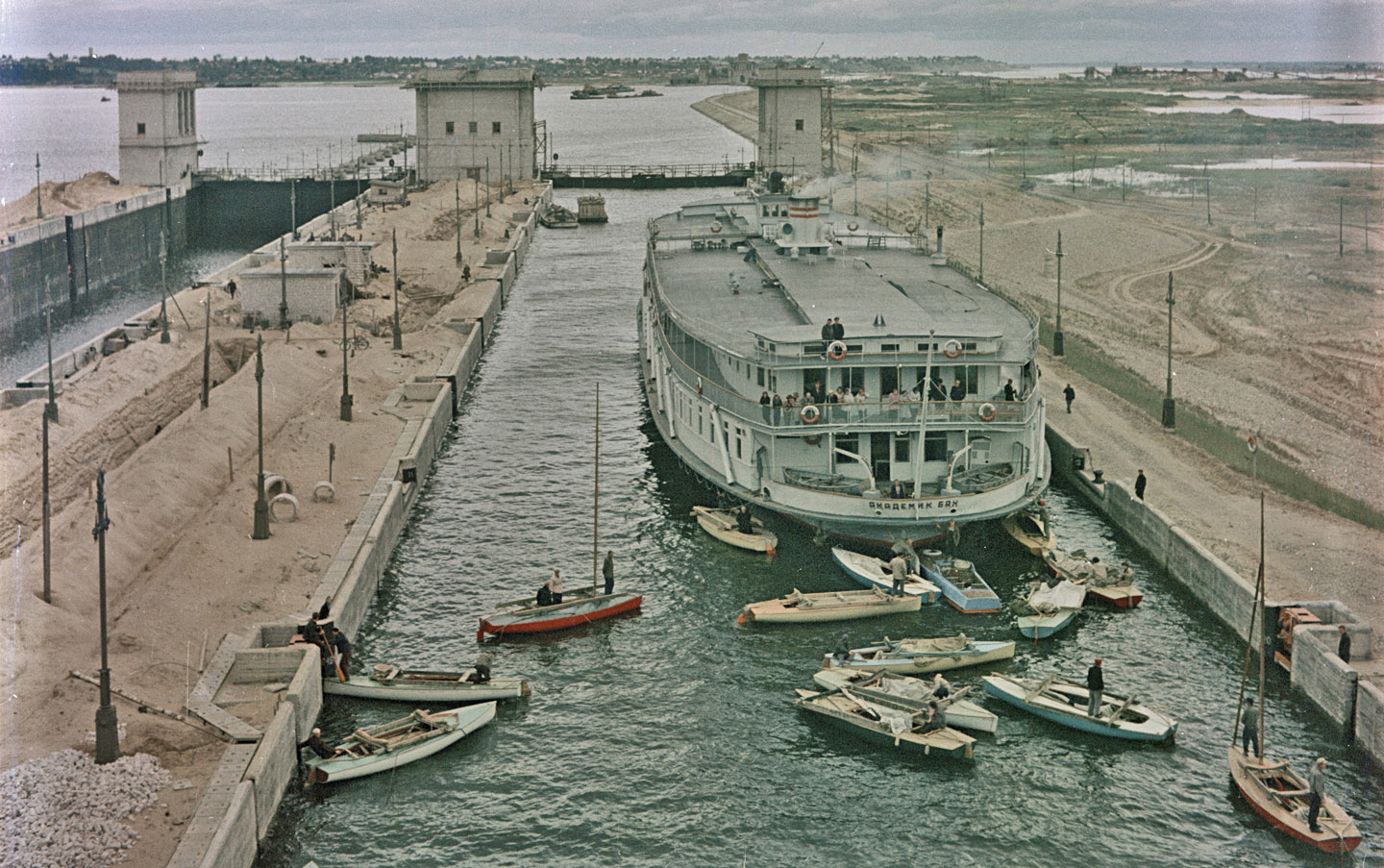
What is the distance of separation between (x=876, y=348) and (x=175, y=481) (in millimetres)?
23213

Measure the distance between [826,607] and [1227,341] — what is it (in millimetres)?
43011

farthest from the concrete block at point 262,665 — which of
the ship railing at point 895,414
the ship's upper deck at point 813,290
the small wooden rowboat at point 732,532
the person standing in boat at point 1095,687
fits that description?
the ship's upper deck at point 813,290

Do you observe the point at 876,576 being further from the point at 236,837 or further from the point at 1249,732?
the point at 236,837

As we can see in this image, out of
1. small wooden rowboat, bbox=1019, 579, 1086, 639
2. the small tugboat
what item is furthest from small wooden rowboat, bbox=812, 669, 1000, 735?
the small tugboat

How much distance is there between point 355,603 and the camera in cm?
4138

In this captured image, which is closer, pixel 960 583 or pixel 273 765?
pixel 273 765

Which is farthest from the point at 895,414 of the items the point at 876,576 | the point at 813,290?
the point at 813,290

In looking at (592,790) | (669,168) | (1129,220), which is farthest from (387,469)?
(669,168)

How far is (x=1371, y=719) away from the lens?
111 ft

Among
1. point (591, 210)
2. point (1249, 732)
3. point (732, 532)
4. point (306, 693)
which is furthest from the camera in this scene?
point (591, 210)

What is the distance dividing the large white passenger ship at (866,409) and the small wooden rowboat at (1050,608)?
13.1 feet

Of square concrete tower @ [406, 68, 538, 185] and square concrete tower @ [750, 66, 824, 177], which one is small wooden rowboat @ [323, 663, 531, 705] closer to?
square concrete tower @ [406, 68, 538, 185]

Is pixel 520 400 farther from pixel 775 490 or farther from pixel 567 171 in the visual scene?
pixel 567 171

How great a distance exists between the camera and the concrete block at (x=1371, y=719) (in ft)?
110
